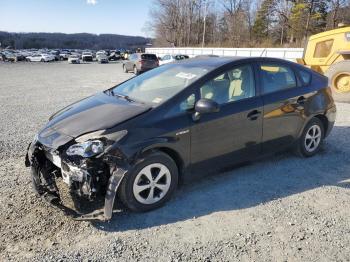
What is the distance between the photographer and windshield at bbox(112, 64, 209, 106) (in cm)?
431

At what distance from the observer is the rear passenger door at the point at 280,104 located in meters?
4.90

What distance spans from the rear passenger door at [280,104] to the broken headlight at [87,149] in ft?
7.59

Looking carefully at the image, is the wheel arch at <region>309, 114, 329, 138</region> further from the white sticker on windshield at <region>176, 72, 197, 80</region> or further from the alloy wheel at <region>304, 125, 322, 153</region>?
the white sticker on windshield at <region>176, 72, 197, 80</region>

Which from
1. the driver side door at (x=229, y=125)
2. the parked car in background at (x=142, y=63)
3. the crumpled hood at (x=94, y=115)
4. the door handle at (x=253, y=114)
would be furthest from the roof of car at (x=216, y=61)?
the parked car in background at (x=142, y=63)

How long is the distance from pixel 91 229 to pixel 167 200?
36.0 inches

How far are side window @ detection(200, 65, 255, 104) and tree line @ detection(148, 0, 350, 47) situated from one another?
3961cm

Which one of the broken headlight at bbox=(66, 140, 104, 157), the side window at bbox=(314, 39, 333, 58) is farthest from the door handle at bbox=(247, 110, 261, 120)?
the side window at bbox=(314, 39, 333, 58)

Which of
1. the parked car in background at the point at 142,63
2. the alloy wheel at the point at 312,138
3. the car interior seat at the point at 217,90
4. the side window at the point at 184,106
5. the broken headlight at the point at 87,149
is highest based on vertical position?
the car interior seat at the point at 217,90

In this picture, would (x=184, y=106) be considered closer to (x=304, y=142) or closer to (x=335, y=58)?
(x=304, y=142)

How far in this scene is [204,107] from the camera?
13.2 feet

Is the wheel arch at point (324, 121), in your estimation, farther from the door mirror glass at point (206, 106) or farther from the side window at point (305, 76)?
the door mirror glass at point (206, 106)

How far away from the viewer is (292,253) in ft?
10.8

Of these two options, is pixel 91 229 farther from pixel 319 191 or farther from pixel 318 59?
pixel 318 59

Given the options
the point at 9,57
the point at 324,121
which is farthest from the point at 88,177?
the point at 9,57
